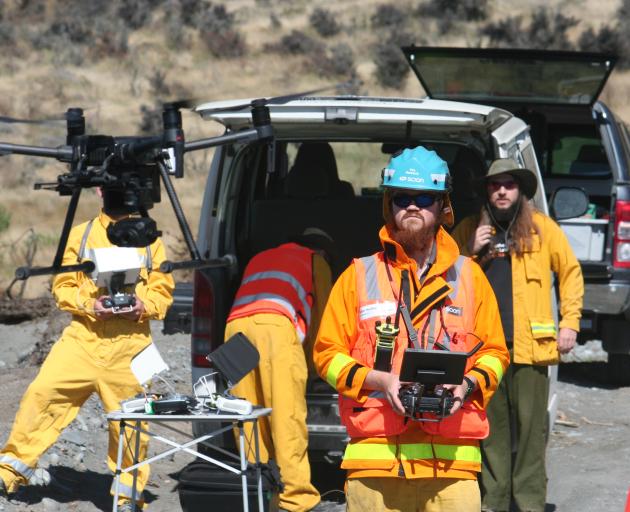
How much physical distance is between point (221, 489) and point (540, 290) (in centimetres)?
188

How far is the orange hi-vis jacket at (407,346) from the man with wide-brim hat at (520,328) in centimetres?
207

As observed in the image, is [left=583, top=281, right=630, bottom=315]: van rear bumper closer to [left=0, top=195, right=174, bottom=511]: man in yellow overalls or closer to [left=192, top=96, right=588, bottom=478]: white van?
[left=192, top=96, right=588, bottom=478]: white van

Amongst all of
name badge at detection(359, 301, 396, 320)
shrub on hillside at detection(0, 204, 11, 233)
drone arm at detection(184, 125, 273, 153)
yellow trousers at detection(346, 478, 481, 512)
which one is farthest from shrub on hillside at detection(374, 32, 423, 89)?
yellow trousers at detection(346, 478, 481, 512)

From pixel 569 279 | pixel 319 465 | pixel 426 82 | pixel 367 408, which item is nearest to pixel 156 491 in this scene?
pixel 319 465

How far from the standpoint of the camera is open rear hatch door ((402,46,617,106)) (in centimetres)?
1002

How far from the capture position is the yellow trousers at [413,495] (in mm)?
4137

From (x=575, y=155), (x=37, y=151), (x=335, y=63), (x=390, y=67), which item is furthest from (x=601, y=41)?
(x=37, y=151)

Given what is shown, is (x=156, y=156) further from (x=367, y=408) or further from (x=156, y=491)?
(x=156, y=491)

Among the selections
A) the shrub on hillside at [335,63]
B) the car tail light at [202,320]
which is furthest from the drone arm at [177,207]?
the shrub on hillside at [335,63]

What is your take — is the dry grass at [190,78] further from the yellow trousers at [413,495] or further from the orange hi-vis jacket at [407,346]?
the yellow trousers at [413,495]

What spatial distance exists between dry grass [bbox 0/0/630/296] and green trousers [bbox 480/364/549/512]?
17677 mm

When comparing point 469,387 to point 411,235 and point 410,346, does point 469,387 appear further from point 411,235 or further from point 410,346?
point 411,235

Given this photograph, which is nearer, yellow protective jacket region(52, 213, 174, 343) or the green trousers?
the green trousers

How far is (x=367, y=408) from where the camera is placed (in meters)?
4.15
